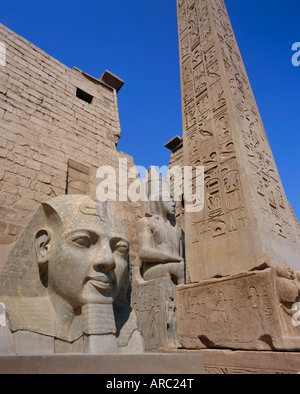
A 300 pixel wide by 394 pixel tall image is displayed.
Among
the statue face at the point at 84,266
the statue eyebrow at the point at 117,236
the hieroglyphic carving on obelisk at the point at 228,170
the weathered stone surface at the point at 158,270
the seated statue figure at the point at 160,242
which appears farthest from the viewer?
the seated statue figure at the point at 160,242

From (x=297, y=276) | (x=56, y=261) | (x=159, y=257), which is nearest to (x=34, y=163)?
(x=159, y=257)

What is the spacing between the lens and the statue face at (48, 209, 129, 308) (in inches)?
84.7

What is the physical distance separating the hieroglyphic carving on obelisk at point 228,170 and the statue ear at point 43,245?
129 centimetres

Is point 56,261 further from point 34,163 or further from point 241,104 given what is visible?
point 34,163

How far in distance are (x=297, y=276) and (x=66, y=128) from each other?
4.68 metres

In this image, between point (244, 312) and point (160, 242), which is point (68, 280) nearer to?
point (244, 312)

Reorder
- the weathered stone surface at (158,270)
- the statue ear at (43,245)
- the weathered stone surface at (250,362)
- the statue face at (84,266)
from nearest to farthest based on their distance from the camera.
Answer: the weathered stone surface at (250,362) < the statue face at (84,266) < the statue ear at (43,245) < the weathered stone surface at (158,270)

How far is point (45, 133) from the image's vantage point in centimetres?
530

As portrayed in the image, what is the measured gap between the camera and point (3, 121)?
4.80m

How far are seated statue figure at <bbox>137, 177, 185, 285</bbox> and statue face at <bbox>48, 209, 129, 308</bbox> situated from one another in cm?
177

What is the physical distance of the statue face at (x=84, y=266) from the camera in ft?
7.06

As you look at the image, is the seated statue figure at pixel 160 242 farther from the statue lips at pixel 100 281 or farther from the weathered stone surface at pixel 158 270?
the statue lips at pixel 100 281

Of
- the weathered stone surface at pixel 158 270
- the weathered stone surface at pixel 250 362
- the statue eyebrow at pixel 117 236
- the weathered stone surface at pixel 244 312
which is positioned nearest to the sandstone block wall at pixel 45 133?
the weathered stone surface at pixel 158 270
